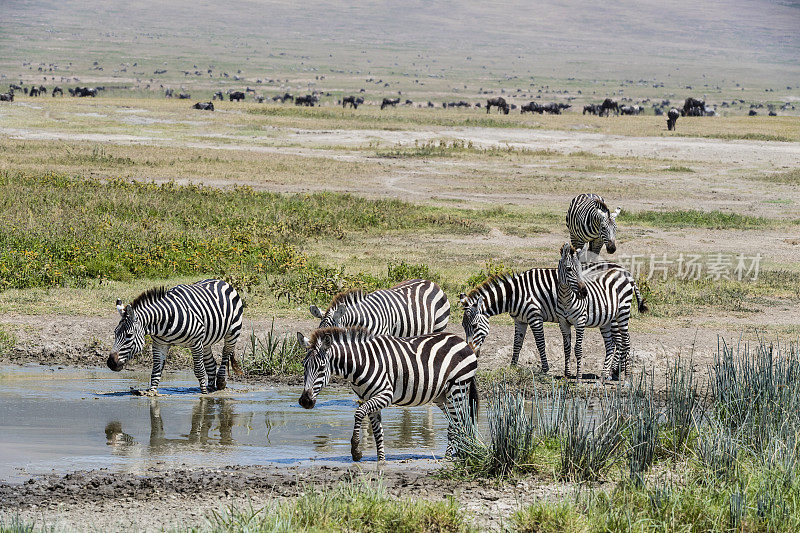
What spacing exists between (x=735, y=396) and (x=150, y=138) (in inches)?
1706

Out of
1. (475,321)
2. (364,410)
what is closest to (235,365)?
(475,321)

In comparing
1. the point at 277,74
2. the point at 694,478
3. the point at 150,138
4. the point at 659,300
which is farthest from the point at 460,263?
the point at 277,74

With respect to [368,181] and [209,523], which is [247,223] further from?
[209,523]

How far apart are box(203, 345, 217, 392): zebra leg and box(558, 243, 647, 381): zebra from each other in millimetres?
4311

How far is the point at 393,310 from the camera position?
12.3m

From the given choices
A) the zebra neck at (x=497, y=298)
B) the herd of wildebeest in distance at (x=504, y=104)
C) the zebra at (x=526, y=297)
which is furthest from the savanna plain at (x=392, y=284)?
the herd of wildebeest in distance at (x=504, y=104)

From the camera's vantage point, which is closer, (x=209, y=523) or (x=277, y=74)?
(x=209, y=523)

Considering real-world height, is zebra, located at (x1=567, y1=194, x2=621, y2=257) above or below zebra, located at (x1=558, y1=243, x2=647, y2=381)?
above

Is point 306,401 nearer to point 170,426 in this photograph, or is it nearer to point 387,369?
point 387,369

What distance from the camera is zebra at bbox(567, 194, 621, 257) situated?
608 inches

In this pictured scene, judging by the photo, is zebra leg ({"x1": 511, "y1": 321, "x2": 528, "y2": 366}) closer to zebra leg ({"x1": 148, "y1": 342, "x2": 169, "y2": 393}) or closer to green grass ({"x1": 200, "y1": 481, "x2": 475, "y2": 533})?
zebra leg ({"x1": 148, "y1": 342, "x2": 169, "y2": 393})

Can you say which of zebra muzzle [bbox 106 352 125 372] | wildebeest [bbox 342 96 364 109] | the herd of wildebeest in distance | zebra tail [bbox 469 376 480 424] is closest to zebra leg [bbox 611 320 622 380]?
zebra tail [bbox 469 376 480 424]

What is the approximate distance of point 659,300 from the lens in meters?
18.7

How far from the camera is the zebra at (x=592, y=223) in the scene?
15453 millimetres
